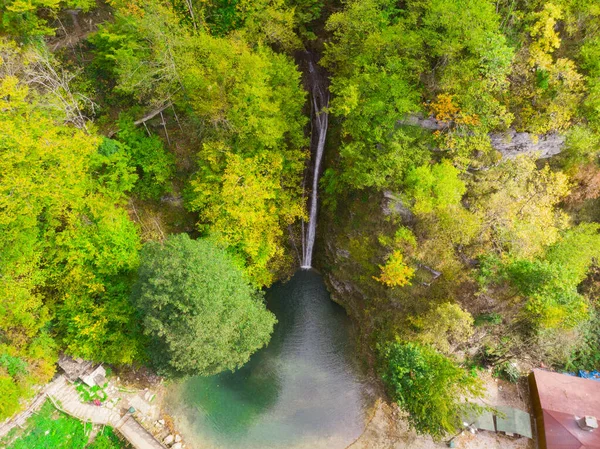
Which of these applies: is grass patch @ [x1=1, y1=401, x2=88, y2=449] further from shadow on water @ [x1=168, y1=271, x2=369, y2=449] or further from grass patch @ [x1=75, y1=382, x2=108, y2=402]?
shadow on water @ [x1=168, y1=271, x2=369, y2=449]

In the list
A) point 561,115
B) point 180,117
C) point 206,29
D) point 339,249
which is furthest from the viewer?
point 339,249

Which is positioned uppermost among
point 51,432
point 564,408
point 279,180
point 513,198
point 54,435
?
point 279,180

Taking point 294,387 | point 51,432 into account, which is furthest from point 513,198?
point 51,432

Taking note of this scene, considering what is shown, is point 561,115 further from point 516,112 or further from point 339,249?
point 339,249

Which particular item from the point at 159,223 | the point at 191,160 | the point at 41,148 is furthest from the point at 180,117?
the point at 41,148

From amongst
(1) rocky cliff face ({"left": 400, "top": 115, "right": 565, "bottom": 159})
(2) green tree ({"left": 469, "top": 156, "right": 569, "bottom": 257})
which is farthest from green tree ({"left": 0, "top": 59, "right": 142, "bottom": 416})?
(2) green tree ({"left": 469, "top": 156, "right": 569, "bottom": 257})

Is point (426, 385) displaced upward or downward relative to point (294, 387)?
upward

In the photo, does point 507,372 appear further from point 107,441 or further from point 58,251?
point 58,251
